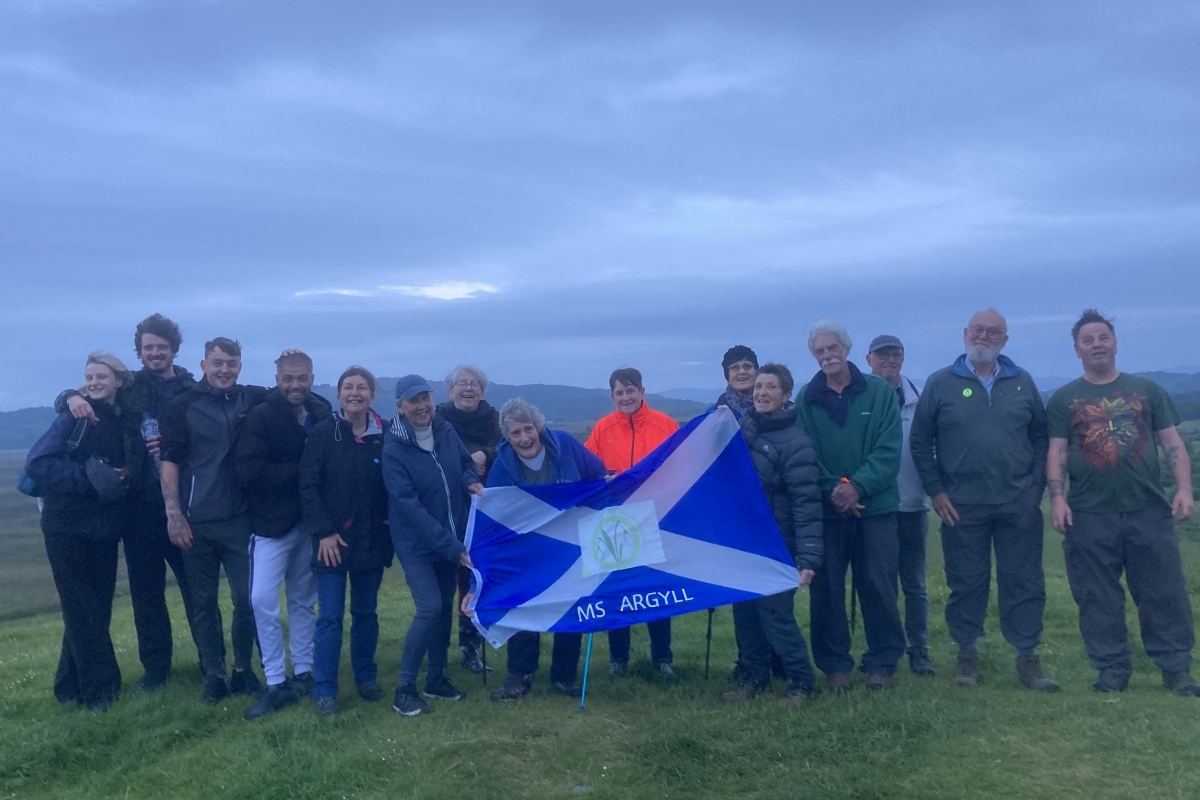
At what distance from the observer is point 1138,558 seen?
22.1 feet

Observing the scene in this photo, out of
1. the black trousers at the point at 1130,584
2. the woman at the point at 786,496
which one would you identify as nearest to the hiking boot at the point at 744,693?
the woman at the point at 786,496

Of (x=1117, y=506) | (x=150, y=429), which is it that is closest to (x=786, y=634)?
(x=1117, y=506)

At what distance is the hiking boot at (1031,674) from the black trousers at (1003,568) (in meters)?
0.08

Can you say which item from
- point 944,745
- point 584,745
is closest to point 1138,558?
point 944,745

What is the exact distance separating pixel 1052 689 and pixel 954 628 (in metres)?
0.80

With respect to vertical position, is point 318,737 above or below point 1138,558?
below

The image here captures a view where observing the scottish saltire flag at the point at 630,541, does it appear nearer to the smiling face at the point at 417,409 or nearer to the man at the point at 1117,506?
the smiling face at the point at 417,409

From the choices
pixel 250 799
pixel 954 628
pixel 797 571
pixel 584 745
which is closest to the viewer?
pixel 250 799

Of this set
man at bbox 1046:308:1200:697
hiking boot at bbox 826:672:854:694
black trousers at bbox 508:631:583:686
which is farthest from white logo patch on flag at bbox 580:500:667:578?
man at bbox 1046:308:1200:697

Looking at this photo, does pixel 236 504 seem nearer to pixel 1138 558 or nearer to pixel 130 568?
pixel 130 568

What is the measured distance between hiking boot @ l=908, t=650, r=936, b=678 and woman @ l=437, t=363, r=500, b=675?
3719 millimetres

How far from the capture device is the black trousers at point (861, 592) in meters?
6.79

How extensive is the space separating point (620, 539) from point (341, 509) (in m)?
2.16

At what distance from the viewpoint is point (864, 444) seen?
22.1ft
